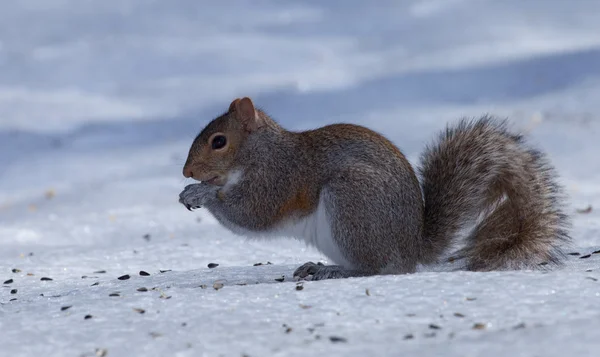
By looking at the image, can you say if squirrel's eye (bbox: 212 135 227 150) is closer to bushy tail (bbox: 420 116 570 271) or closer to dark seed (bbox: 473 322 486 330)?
bushy tail (bbox: 420 116 570 271)

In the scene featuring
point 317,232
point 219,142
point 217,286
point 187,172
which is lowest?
point 217,286

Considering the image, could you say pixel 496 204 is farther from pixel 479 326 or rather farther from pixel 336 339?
pixel 336 339

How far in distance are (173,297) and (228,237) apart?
2.53 meters

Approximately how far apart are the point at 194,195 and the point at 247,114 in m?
0.51

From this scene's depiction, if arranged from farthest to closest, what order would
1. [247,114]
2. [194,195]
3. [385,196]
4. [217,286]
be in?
[247,114] < [194,195] < [385,196] < [217,286]

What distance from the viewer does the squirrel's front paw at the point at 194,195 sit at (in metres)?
5.05

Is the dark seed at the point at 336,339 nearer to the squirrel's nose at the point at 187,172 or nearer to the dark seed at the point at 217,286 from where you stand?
the dark seed at the point at 217,286

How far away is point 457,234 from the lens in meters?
5.02

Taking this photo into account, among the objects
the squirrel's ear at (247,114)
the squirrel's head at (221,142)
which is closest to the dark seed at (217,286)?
the squirrel's head at (221,142)

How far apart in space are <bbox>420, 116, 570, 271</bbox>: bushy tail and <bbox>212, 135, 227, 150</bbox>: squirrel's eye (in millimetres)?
1048

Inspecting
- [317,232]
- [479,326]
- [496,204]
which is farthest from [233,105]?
[479,326]

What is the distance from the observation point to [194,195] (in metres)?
5.06

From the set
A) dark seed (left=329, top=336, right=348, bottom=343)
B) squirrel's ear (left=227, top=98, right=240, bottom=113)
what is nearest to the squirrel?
squirrel's ear (left=227, top=98, right=240, bottom=113)

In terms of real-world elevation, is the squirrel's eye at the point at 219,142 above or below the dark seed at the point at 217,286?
above
